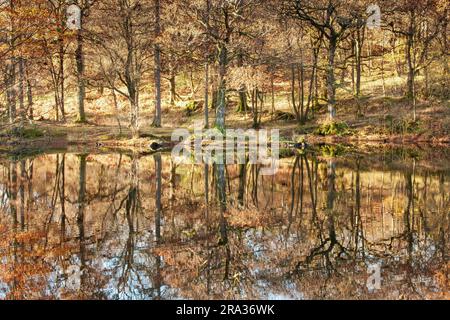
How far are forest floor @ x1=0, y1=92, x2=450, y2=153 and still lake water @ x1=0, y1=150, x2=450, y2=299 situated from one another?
1407 cm

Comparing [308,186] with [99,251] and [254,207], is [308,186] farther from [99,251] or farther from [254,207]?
[99,251]

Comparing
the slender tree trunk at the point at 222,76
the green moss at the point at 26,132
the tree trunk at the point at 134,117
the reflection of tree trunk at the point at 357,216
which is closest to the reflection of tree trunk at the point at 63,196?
the reflection of tree trunk at the point at 357,216

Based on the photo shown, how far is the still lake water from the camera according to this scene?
7.28 meters

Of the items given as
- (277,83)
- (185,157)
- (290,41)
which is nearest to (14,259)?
(185,157)

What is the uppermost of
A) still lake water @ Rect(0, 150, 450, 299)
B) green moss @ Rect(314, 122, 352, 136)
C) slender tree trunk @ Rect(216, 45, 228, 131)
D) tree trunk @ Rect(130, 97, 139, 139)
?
slender tree trunk @ Rect(216, 45, 228, 131)

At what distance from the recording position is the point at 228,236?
9.91m

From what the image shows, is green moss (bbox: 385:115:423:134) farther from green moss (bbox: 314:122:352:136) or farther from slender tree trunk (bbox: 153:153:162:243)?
slender tree trunk (bbox: 153:153:162:243)

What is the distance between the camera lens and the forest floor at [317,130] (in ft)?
103

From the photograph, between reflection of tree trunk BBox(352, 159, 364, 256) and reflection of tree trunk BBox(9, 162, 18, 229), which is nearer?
reflection of tree trunk BBox(352, 159, 364, 256)

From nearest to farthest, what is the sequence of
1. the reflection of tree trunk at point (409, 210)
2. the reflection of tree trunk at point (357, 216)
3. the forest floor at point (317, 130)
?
the reflection of tree trunk at point (409, 210) < the reflection of tree trunk at point (357, 216) < the forest floor at point (317, 130)

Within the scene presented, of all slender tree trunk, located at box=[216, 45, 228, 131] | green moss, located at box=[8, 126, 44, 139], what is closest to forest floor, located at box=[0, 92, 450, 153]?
green moss, located at box=[8, 126, 44, 139]

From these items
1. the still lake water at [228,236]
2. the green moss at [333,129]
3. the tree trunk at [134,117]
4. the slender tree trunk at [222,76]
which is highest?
the slender tree trunk at [222,76]

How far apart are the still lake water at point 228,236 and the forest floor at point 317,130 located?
14.1 metres

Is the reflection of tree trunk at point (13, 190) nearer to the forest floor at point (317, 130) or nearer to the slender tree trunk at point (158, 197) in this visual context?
the slender tree trunk at point (158, 197)
